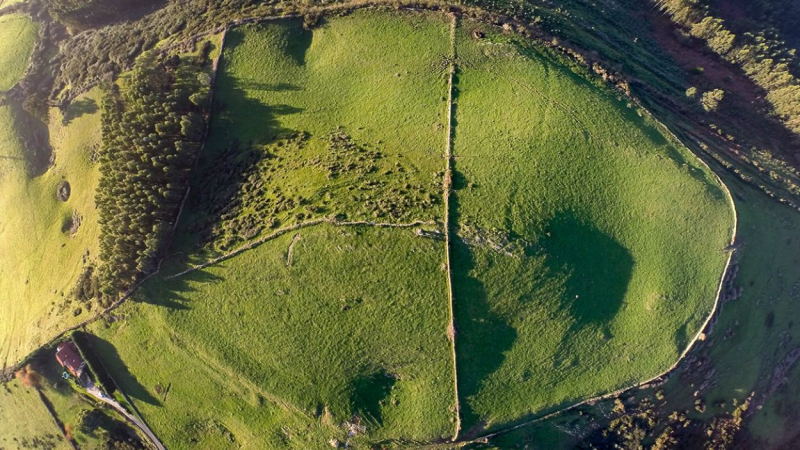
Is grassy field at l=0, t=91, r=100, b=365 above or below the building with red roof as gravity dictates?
above

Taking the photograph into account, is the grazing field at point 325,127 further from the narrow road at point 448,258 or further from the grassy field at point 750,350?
the grassy field at point 750,350

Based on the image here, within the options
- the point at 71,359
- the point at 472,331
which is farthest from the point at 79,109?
the point at 472,331

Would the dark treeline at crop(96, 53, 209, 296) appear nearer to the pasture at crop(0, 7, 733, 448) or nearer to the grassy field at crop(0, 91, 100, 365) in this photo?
the pasture at crop(0, 7, 733, 448)

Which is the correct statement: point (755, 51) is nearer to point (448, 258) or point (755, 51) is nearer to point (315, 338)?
point (448, 258)

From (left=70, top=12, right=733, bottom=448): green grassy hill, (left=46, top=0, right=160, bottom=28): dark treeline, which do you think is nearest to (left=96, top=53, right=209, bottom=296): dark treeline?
(left=70, top=12, right=733, bottom=448): green grassy hill

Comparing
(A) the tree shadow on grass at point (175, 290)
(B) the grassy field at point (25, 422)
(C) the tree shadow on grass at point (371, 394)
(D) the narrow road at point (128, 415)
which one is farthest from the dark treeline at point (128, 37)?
(C) the tree shadow on grass at point (371, 394)

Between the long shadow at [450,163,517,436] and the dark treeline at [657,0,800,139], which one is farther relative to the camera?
the dark treeline at [657,0,800,139]

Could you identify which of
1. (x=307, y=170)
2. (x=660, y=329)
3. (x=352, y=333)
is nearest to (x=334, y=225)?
(x=307, y=170)
